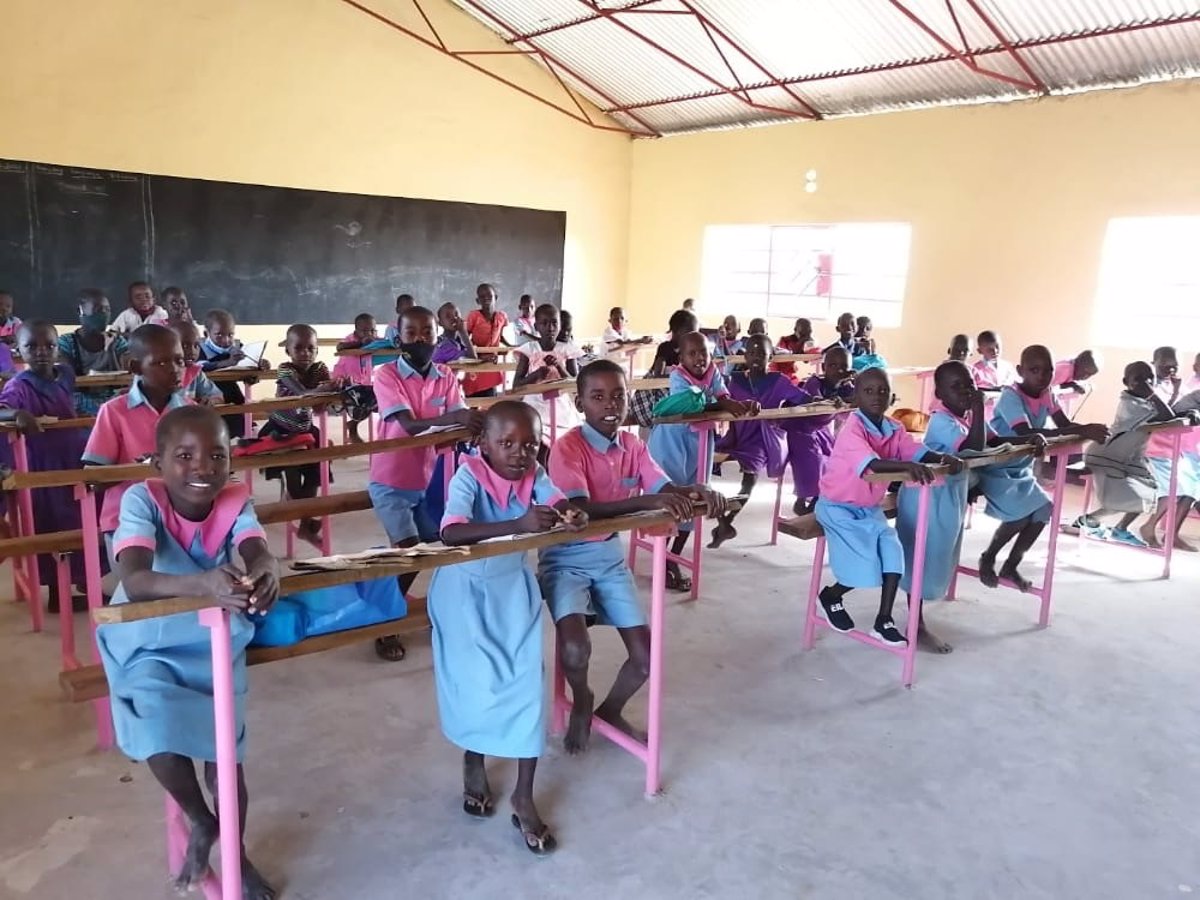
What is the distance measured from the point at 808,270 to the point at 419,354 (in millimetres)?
7570

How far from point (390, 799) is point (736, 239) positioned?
9.74 m

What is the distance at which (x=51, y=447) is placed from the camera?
3.91 m

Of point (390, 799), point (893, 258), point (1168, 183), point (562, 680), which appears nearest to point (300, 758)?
point (390, 799)

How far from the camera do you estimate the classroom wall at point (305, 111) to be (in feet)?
26.7

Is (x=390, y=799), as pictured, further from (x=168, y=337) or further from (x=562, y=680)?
(x=168, y=337)

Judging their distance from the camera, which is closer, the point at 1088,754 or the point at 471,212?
the point at 1088,754

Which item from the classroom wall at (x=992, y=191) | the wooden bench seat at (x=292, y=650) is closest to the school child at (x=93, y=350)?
the wooden bench seat at (x=292, y=650)

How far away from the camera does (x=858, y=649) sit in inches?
→ 150

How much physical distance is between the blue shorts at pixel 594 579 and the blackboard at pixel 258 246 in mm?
7426

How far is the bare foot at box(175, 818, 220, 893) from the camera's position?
2045mm

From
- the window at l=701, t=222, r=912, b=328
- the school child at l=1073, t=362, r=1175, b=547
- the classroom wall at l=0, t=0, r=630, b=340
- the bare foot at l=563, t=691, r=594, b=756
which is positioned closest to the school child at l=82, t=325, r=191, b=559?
the bare foot at l=563, t=691, r=594, b=756

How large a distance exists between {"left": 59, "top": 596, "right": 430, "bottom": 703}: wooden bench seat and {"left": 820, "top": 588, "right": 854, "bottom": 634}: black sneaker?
1.79 metres

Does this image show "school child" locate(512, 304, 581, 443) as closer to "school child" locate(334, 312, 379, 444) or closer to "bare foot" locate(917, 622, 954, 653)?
"school child" locate(334, 312, 379, 444)

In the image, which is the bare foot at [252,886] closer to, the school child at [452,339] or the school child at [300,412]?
the school child at [300,412]
